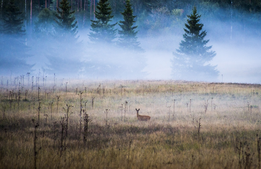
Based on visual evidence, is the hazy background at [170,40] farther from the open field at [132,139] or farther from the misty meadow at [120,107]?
the open field at [132,139]

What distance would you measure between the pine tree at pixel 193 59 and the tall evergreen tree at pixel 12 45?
2597cm

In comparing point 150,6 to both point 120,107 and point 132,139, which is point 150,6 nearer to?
point 120,107

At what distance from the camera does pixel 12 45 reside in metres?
41.7

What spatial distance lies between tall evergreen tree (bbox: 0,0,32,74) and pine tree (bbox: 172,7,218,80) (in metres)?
26.0

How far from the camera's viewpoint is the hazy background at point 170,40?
42906 millimetres

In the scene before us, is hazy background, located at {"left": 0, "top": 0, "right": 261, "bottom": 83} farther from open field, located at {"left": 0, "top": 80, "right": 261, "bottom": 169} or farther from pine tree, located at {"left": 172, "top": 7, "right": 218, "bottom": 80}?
open field, located at {"left": 0, "top": 80, "right": 261, "bottom": 169}

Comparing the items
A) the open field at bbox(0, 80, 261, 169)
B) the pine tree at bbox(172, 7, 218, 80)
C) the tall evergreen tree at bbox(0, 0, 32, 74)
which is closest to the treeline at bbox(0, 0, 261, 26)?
the tall evergreen tree at bbox(0, 0, 32, 74)

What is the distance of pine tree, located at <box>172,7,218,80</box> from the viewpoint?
40.8 meters

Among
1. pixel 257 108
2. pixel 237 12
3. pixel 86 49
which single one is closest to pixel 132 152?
pixel 257 108

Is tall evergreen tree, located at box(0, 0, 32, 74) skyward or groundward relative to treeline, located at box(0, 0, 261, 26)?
groundward

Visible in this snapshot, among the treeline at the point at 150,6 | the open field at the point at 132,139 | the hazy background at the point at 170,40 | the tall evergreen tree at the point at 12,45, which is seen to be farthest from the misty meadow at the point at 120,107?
the treeline at the point at 150,6

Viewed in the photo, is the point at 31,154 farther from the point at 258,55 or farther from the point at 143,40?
the point at 258,55

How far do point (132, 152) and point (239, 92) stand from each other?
1520 cm

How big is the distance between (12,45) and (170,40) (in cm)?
3219
